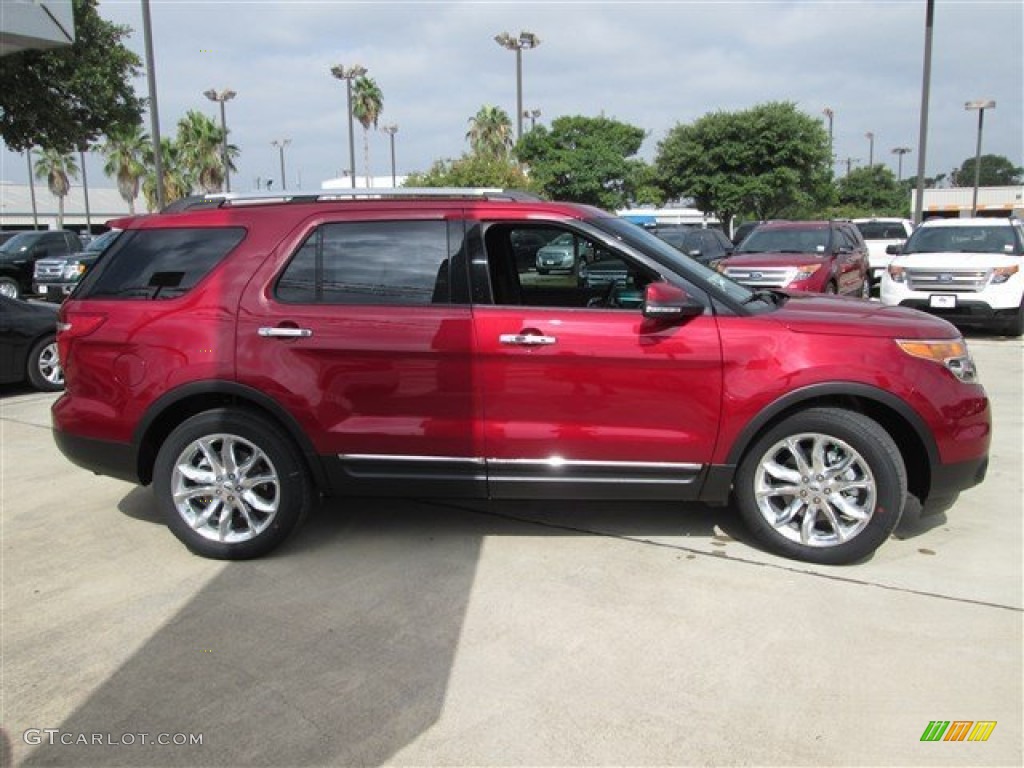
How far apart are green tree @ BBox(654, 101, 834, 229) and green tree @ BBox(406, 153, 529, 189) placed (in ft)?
36.8

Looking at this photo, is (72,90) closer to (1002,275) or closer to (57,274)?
(57,274)

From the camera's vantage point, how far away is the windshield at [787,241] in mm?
12383

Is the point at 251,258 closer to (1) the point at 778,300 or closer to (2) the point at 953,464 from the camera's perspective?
(1) the point at 778,300

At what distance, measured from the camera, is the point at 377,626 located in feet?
11.5

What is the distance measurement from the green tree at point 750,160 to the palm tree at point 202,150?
25245 mm

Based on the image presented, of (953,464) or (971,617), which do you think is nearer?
(971,617)

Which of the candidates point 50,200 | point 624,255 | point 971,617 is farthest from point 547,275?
point 50,200

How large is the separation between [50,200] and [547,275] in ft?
249

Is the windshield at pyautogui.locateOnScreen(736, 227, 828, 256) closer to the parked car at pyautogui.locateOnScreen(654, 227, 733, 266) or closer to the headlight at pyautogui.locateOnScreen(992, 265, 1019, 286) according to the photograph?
the headlight at pyautogui.locateOnScreen(992, 265, 1019, 286)

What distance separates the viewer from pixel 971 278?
1109 centimetres

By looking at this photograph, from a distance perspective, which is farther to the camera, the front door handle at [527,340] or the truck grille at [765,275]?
the truck grille at [765,275]

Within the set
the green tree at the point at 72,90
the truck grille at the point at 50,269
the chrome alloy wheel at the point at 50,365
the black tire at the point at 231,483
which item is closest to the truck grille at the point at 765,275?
the black tire at the point at 231,483

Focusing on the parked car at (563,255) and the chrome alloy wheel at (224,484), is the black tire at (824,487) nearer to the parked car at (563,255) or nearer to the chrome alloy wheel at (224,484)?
the parked car at (563,255)

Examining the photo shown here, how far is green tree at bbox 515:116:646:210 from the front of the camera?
34.0 m
